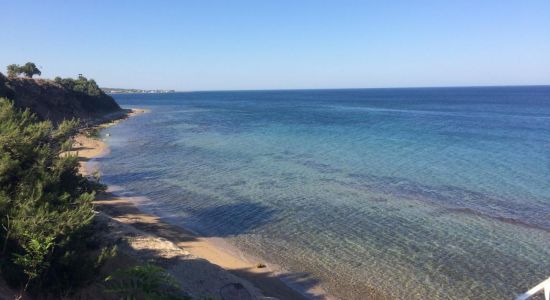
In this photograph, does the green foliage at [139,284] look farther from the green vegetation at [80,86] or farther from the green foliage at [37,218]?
the green vegetation at [80,86]

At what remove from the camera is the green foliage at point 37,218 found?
865cm

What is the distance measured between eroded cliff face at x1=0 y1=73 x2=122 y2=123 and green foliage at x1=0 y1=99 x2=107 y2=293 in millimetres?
39288

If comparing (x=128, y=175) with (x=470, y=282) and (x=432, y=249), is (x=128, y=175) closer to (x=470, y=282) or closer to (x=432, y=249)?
(x=432, y=249)

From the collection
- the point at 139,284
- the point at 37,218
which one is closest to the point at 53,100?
the point at 37,218

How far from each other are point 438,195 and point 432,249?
8.82 metres

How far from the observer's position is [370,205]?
23406mm

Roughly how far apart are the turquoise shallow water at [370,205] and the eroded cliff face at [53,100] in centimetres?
1857

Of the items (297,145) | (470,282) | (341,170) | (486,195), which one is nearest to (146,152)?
(297,145)

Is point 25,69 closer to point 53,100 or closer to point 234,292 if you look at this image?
point 53,100

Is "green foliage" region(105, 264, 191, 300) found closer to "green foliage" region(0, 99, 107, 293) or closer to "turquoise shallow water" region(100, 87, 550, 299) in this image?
"green foliage" region(0, 99, 107, 293)

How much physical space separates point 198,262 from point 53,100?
203 feet

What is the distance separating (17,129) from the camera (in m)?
11.0

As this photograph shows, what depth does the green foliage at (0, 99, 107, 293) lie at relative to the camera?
865cm

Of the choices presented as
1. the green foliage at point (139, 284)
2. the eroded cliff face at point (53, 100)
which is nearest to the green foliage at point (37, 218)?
the green foliage at point (139, 284)
